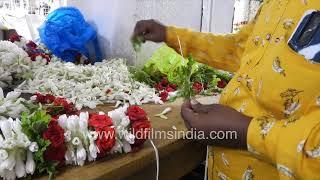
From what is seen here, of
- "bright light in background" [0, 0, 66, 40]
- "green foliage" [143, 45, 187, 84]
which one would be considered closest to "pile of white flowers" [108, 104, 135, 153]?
"green foliage" [143, 45, 187, 84]

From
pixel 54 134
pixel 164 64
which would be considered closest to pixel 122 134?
pixel 54 134

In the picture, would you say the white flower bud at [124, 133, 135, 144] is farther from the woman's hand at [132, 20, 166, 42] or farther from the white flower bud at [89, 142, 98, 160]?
the woman's hand at [132, 20, 166, 42]

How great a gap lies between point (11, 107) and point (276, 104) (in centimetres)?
56

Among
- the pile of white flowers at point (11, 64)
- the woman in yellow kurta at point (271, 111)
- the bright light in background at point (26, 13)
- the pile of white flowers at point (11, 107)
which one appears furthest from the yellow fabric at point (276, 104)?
the bright light in background at point (26, 13)

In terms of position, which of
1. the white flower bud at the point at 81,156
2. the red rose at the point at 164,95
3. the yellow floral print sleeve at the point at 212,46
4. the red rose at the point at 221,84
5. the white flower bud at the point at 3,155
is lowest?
the red rose at the point at 221,84

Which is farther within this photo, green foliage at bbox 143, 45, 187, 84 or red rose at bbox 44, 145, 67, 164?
green foliage at bbox 143, 45, 187, 84

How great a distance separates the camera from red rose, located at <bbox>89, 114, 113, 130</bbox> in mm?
629

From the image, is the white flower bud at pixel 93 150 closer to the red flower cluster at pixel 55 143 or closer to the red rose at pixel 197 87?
the red flower cluster at pixel 55 143

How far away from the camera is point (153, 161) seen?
71cm

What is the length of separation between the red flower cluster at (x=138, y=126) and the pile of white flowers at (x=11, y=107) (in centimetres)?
26

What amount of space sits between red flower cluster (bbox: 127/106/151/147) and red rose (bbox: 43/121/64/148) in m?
0.15

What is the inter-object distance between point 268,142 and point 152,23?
60 cm

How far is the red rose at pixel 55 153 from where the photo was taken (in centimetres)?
56

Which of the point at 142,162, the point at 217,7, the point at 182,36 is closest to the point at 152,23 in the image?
the point at 182,36
